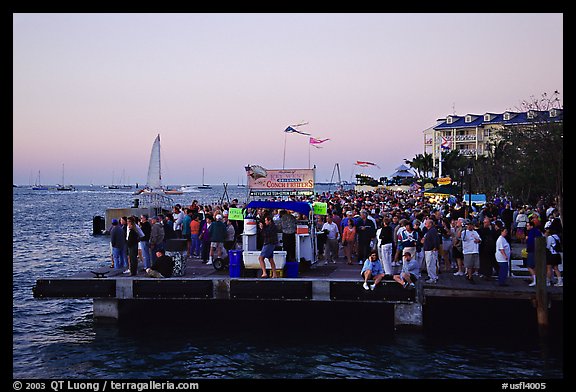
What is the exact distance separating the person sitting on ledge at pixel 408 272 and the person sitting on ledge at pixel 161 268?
19.6 ft

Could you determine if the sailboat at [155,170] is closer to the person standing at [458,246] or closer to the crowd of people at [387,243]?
the crowd of people at [387,243]

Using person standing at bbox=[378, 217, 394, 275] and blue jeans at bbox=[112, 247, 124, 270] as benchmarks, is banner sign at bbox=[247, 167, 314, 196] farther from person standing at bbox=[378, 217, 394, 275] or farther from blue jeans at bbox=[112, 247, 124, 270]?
blue jeans at bbox=[112, 247, 124, 270]

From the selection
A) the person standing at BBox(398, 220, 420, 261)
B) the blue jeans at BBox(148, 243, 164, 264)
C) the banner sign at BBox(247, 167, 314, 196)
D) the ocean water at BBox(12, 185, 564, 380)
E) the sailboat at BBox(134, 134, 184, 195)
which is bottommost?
the ocean water at BBox(12, 185, 564, 380)

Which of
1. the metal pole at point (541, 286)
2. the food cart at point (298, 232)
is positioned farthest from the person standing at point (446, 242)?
the food cart at point (298, 232)

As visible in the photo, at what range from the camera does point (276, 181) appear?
19328 millimetres

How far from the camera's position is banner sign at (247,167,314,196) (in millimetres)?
19312

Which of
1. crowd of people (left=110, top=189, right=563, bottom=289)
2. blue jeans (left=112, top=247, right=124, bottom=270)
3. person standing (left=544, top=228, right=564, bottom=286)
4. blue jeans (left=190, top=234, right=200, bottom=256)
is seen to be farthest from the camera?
blue jeans (left=190, top=234, right=200, bottom=256)

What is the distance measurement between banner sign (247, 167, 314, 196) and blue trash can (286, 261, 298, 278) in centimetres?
396

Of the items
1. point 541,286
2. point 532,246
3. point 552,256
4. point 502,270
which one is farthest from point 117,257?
point 552,256

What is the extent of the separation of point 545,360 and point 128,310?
10.9 meters

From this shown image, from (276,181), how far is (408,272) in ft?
19.8

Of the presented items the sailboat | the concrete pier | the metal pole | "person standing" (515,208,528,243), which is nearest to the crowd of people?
the concrete pier

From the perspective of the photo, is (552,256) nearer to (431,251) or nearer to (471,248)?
(471,248)

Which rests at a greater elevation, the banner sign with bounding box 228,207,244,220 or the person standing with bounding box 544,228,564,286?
the banner sign with bounding box 228,207,244,220
